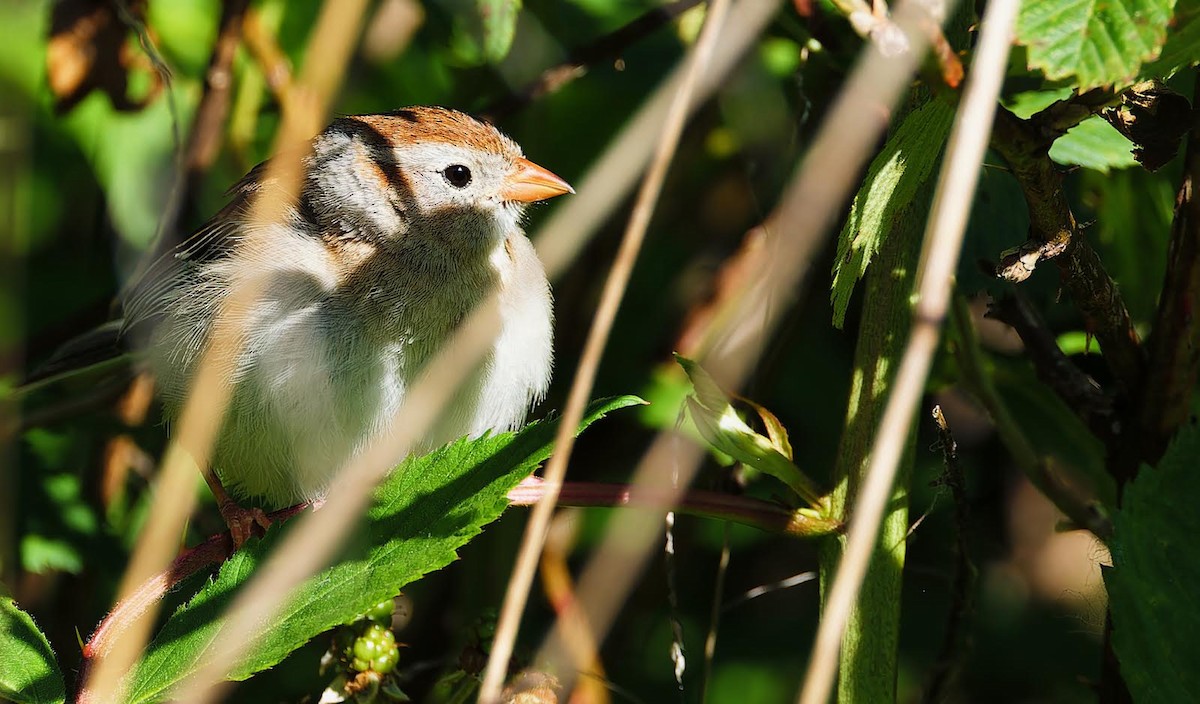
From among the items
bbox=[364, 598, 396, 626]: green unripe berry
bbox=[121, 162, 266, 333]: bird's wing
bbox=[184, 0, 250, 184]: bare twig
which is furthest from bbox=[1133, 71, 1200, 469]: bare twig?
bbox=[184, 0, 250, 184]: bare twig

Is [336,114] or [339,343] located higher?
[336,114]

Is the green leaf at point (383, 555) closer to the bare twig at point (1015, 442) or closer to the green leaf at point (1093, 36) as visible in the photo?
the green leaf at point (1093, 36)

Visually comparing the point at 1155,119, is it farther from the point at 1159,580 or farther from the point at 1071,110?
the point at 1159,580

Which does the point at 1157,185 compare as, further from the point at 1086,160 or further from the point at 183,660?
the point at 183,660

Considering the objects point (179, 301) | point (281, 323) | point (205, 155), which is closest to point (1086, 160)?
point (281, 323)

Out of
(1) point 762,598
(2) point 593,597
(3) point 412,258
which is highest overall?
(3) point 412,258

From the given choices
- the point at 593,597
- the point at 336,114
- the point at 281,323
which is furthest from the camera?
the point at 336,114
